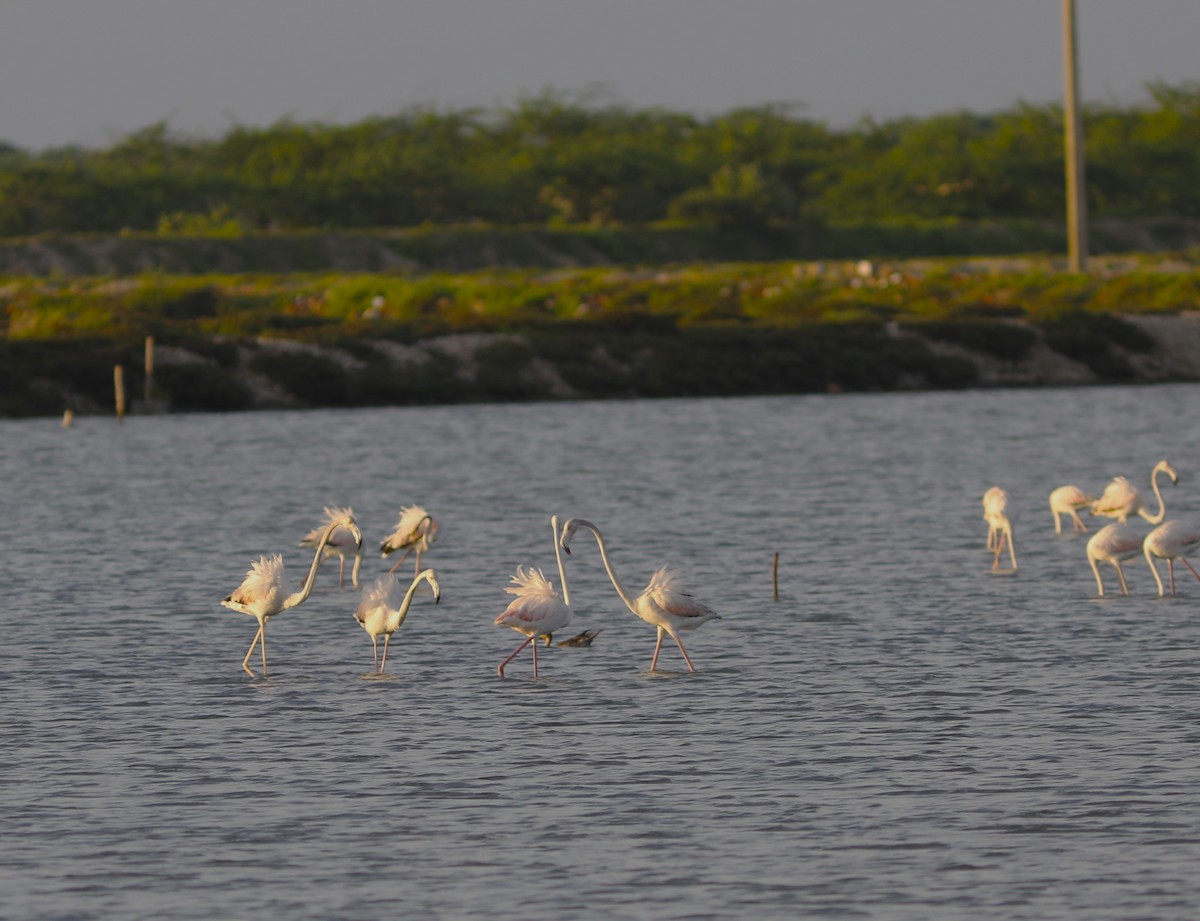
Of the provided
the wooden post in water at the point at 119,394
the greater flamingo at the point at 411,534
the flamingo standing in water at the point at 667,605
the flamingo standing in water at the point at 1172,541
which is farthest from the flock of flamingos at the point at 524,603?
the wooden post in water at the point at 119,394

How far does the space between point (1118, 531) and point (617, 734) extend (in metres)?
8.76

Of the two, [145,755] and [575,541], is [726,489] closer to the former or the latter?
[575,541]

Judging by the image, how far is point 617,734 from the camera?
16266 millimetres

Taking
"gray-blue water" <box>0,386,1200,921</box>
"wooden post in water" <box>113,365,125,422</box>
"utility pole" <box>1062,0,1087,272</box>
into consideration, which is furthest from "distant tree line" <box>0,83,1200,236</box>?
"gray-blue water" <box>0,386,1200,921</box>

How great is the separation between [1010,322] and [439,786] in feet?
204

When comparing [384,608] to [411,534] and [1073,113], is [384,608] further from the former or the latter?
[1073,113]

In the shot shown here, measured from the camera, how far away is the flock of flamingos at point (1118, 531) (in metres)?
22.9

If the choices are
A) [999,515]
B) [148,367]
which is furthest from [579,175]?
[999,515]

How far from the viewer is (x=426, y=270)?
101062mm

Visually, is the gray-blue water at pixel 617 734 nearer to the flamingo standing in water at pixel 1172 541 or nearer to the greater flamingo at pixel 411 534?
the flamingo standing in water at pixel 1172 541

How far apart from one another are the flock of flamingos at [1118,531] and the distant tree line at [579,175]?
84032mm

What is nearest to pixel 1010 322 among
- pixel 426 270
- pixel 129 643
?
pixel 426 270

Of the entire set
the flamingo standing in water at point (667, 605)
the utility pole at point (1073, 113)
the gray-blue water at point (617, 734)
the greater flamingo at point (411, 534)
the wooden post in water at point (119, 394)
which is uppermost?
the utility pole at point (1073, 113)

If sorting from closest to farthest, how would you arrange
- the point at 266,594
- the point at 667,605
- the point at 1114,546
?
1. the point at 667,605
2. the point at 266,594
3. the point at 1114,546
